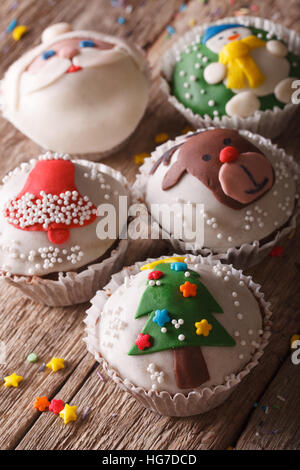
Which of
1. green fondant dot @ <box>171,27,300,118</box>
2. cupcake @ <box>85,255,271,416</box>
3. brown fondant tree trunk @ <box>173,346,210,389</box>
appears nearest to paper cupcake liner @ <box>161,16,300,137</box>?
green fondant dot @ <box>171,27,300,118</box>

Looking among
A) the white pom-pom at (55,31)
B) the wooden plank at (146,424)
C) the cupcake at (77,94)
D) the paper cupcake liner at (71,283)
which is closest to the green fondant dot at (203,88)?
the cupcake at (77,94)

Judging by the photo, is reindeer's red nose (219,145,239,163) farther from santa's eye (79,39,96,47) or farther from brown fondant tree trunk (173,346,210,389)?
santa's eye (79,39,96,47)

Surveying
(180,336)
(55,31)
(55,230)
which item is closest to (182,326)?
(180,336)

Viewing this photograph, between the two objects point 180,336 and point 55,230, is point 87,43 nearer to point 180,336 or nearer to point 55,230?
point 55,230

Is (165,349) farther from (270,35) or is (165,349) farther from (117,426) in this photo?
(270,35)

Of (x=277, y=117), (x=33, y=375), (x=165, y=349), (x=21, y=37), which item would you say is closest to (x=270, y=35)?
(x=277, y=117)
